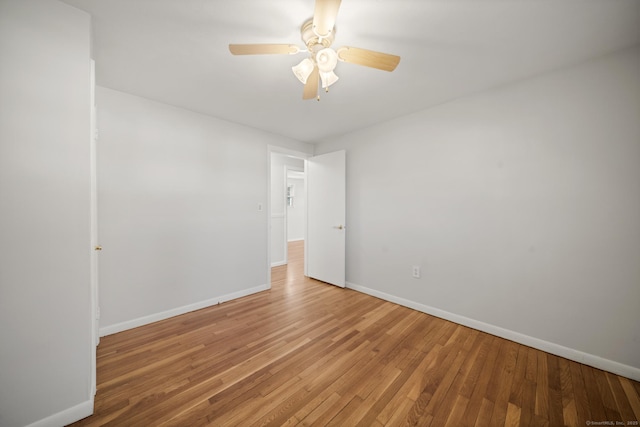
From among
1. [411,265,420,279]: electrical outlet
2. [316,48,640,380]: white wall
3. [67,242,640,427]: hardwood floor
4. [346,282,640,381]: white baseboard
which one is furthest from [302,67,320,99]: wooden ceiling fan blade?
[346,282,640,381]: white baseboard

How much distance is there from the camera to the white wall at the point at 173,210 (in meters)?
2.23

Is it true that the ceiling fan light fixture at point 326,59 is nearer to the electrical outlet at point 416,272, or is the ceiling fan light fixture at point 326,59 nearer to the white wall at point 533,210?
the white wall at point 533,210

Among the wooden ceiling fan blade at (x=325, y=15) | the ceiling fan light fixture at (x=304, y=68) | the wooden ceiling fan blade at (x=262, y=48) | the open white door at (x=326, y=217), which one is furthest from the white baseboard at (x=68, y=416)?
the open white door at (x=326, y=217)

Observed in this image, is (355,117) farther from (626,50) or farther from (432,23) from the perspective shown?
(626,50)

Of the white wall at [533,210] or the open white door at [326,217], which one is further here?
the open white door at [326,217]

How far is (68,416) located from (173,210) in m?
1.81

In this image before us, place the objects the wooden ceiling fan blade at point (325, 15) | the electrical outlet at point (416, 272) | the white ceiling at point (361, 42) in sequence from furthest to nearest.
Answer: the electrical outlet at point (416, 272)
the white ceiling at point (361, 42)
the wooden ceiling fan blade at point (325, 15)

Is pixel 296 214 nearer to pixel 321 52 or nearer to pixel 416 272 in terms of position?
pixel 416 272

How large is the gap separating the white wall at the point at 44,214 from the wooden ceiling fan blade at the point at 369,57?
157 cm

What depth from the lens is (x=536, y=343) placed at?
1988mm

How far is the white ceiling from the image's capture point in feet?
4.38

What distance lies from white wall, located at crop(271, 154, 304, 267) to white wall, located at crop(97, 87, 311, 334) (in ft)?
5.38

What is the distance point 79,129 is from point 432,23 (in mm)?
2279

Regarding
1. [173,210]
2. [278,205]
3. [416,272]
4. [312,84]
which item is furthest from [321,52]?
[278,205]
